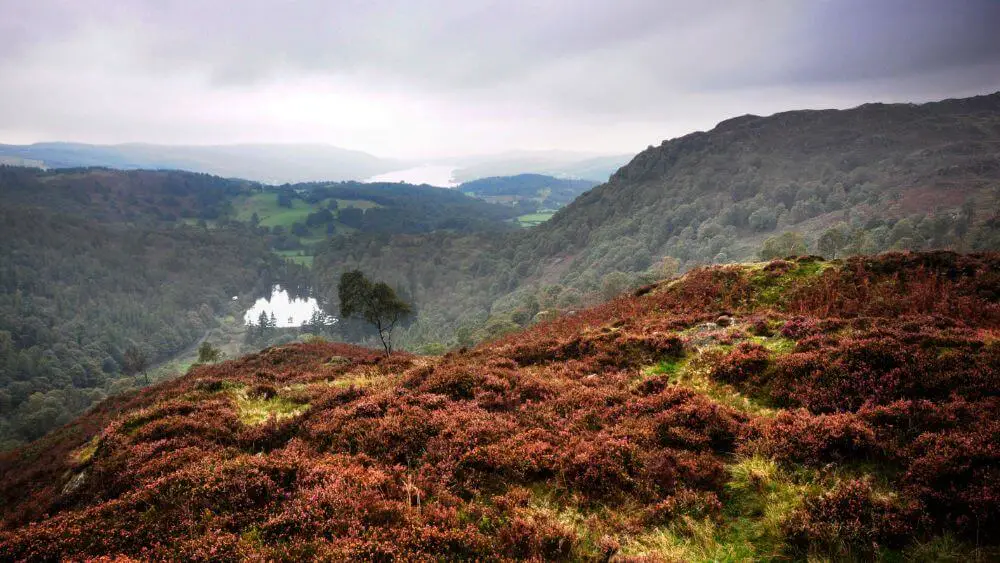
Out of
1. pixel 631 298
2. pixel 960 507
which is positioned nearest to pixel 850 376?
pixel 960 507

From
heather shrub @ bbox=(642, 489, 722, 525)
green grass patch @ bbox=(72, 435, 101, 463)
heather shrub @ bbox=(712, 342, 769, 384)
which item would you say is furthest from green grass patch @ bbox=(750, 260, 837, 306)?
green grass patch @ bbox=(72, 435, 101, 463)

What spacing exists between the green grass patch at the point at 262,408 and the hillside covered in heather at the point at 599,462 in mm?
115

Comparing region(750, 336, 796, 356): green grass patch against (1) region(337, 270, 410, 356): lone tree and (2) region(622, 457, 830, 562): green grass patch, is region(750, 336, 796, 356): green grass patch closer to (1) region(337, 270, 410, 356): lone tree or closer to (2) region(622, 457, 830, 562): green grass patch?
(2) region(622, 457, 830, 562): green grass patch

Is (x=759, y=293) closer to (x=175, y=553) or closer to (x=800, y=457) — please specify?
(x=800, y=457)

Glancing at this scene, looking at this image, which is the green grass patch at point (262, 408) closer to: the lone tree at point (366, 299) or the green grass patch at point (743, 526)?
the green grass patch at point (743, 526)

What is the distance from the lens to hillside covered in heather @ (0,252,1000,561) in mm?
6000

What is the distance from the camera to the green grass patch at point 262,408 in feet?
41.9

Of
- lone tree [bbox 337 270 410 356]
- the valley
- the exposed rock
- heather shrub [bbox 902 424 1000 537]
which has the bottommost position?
lone tree [bbox 337 270 410 356]

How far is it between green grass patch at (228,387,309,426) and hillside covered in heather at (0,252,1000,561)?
11 cm

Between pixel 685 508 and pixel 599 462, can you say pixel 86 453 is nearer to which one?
pixel 599 462

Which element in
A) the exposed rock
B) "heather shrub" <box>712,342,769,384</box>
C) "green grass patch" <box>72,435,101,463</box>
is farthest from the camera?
"green grass patch" <box>72,435,101,463</box>

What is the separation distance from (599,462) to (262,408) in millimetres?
11462

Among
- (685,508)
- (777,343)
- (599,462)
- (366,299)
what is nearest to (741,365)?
(777,343)

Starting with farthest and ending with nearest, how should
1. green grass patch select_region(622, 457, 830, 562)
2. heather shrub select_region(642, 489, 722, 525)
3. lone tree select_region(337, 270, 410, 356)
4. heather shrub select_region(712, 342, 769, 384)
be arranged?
1. lone tree select_region(337, 270, 410, 356)
2. heather shrub select_region(712, 342, 769, 384)
3. heather shrub select_region(642, 489, 722, 525)
4. green grass patch select_region(622, 457, 830, 562)
